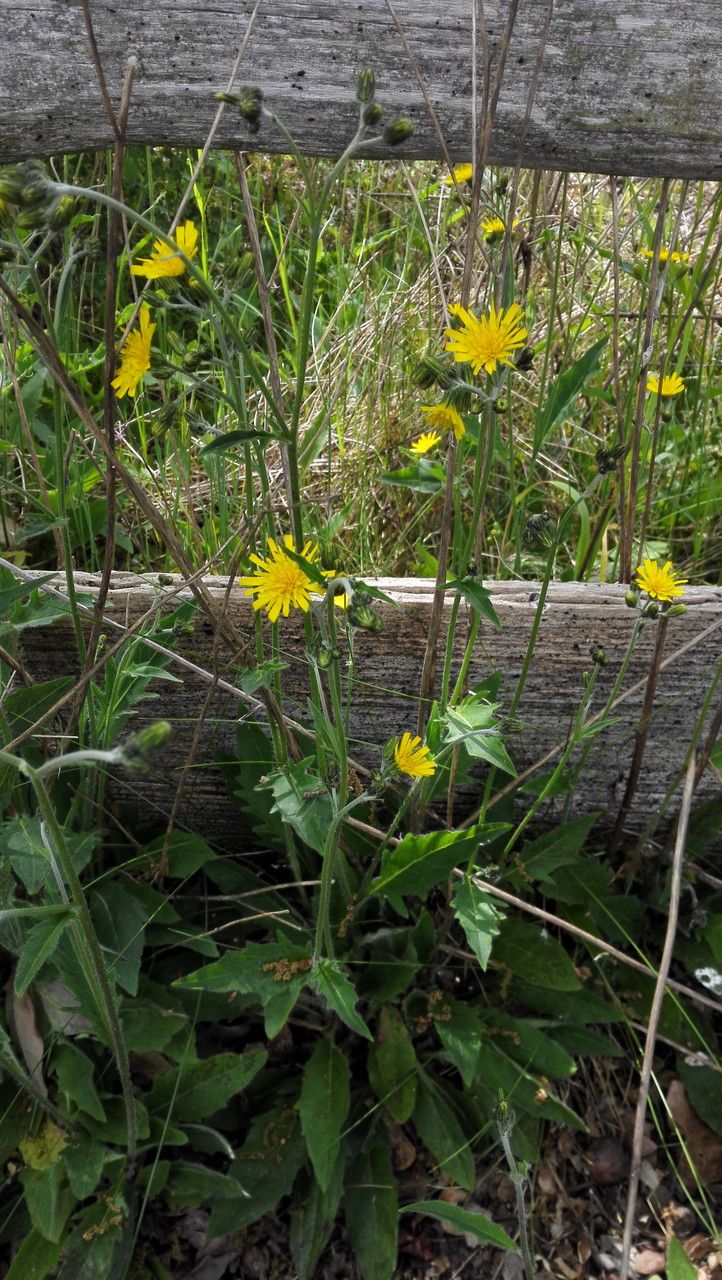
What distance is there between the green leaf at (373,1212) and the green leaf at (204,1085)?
0.78 ft

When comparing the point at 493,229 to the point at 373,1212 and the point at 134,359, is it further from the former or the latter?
the point at 373,1212

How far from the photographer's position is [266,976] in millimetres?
1268

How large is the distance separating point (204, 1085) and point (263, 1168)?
0.16 metres

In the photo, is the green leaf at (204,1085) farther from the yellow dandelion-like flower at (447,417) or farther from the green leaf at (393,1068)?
the yellow dandelion-like flower at (447,417)

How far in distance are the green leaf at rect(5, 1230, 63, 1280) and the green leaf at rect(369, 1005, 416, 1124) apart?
1.57 feet

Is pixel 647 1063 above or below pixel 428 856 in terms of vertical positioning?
below

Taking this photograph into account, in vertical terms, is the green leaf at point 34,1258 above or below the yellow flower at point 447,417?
below

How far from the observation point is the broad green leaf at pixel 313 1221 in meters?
1.34

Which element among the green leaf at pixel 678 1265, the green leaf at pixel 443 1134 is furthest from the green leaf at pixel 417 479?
the green leaf at pixel 678 1265

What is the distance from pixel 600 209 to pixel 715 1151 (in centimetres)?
212

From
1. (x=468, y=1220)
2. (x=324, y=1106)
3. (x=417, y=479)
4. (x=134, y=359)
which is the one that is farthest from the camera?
(x=417, y=479)

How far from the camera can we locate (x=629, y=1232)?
1.14 m

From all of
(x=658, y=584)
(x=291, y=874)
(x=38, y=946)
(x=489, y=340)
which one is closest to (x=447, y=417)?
(x=489, y=340)

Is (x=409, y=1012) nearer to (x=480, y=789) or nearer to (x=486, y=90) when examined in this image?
(x=480, y=789)
